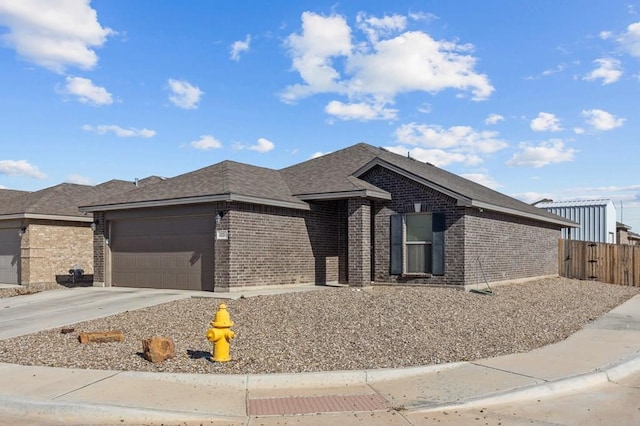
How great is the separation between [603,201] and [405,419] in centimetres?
3009

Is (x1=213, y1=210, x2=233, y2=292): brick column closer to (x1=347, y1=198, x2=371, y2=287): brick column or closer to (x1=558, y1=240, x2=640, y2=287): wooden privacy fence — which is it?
(x1=347, y1=198, x2=371, y2=287): brick column

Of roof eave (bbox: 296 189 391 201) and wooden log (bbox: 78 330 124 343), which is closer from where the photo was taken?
wooden log (bbox: 78 330 124 343)

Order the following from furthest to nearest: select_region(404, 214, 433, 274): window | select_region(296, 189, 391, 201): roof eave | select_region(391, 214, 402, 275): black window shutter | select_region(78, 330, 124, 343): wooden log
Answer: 1. select_region(391, 214, 402, 275): black window shutter
2. select_region(404, 214, 433, 274): window
3. select_region(296, 189, 391, 201): roof eave
4. select_region(78, 330, 124, 343): wooden log

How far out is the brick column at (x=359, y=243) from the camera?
1639cm

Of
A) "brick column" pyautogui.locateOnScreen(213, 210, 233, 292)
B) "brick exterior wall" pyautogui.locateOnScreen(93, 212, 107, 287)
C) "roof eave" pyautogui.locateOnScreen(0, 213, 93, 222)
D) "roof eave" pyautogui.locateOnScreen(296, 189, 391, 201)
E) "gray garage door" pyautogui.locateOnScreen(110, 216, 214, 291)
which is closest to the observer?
"brick column" pyautogui.locateOnScreen(213, 210, 233, 292)

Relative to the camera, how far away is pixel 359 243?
16.5 m

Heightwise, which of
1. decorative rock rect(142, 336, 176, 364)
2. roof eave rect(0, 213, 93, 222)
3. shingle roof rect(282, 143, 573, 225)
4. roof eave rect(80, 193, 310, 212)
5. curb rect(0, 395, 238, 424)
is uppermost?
shingle roof rect(282, 143, 573, 225)

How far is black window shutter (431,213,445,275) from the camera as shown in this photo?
635 inches

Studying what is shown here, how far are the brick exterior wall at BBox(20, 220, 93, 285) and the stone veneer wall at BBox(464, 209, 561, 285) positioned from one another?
1518cm

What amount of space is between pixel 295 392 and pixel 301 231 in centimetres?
1100

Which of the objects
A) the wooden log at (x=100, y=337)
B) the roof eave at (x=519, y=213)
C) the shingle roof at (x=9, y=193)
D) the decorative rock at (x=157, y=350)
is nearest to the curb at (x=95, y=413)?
the decorative rock at (x=157, y=350)

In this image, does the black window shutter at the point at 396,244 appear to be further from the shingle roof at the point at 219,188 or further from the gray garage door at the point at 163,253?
the gray garage door at the point at 163,253

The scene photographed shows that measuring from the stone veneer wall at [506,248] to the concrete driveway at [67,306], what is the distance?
8.12m

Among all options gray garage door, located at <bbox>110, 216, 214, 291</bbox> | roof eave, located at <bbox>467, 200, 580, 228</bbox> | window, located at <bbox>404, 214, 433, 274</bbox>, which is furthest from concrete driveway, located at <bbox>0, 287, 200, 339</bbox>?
roof eave, located at <bbox>467, 200, 580, 228</bbox>
